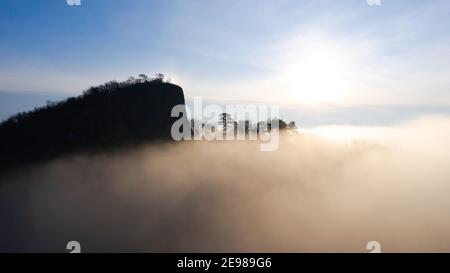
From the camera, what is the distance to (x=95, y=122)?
177 ft

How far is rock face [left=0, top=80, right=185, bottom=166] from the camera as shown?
165 feet

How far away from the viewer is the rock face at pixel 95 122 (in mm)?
50312

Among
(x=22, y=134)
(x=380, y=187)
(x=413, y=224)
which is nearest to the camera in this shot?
(x=22, y=134)

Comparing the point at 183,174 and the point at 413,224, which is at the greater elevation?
the point at 183,174

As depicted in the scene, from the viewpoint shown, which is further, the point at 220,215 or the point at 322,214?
the point at 220,215

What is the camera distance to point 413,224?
248 ft
